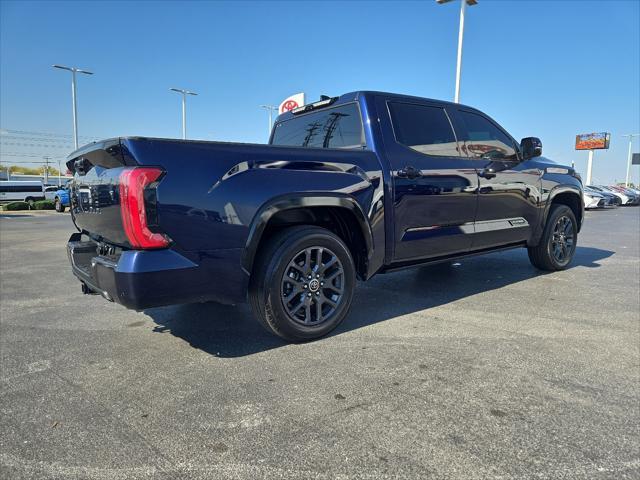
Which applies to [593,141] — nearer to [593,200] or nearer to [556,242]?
[593,200]

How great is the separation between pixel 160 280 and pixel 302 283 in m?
1.03

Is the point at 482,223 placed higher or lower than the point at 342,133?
lower

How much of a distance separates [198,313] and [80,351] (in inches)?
41.5

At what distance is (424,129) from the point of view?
407 centimetres

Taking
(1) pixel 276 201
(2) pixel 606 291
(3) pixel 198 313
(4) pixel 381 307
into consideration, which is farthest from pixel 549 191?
(3) pixel 198 313

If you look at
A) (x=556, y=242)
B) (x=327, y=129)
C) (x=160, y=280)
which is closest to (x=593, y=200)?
(x=556, y=242)

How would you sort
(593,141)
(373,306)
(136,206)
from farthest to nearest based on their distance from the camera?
(593,141) → (373,306) → (136,206)

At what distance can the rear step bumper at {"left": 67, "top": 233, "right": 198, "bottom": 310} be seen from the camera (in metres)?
2.49

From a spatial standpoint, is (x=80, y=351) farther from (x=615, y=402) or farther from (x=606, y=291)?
(x=606, y=291)

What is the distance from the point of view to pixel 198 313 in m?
3.99

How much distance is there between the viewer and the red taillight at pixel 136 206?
246 centimetres

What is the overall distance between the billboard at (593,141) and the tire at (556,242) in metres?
60.9

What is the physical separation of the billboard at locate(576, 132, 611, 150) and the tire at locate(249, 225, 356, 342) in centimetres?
6480

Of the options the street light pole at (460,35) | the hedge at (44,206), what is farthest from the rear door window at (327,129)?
the hedge at (44,206)
